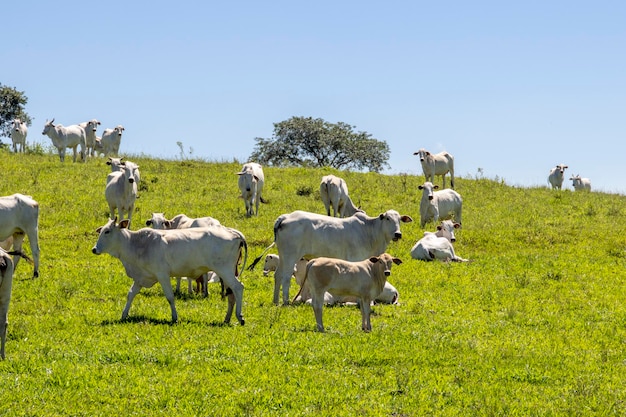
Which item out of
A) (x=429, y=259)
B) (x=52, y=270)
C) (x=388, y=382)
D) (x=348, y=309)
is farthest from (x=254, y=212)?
(x=388, y=382)

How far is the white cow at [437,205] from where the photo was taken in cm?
2841

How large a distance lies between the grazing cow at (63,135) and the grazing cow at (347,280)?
26.5 metres

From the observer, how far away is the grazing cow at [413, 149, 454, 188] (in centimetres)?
3622

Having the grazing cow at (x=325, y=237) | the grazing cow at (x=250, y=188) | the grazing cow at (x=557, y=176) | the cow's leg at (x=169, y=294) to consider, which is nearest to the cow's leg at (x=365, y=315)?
the grazing cow at (x=325, y=237)

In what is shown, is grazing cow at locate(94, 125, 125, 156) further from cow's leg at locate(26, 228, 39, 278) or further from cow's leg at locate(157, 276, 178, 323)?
cow's leg at locate(157, 276, 178, 323)

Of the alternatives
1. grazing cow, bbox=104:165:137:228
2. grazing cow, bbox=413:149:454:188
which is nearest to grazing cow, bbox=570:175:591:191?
grazing cow, bbox=413:149:454:188

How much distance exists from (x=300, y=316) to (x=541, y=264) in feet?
30.8

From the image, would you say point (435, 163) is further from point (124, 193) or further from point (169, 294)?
point (169, 294)

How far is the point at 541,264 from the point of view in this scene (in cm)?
2228

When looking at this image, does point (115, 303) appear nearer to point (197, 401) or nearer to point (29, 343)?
point (29, 343)

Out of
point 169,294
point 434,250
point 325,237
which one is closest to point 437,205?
point 434,250

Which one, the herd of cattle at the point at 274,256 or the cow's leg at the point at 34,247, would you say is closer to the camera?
the herd of cattle at the point at 274,256

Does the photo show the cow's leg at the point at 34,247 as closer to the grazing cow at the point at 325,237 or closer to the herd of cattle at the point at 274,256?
the herd of cattle at the point at 274,256

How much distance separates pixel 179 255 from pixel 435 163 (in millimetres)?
23528
